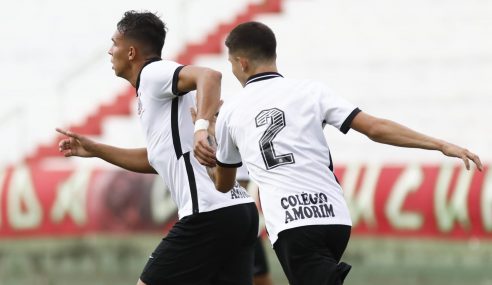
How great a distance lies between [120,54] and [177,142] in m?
0.60

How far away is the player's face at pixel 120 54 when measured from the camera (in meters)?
6.46

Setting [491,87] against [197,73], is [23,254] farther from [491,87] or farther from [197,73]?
[197,73]

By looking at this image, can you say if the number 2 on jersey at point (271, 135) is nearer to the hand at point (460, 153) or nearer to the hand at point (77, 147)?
the hand at point (460, 153)

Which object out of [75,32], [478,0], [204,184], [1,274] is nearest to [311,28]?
[478,0]

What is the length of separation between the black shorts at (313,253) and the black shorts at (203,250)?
0.76 metres

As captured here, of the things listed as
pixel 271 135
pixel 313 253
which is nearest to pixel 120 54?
pixel 271 135

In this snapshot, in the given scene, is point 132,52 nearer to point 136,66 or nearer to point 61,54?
point 136,66

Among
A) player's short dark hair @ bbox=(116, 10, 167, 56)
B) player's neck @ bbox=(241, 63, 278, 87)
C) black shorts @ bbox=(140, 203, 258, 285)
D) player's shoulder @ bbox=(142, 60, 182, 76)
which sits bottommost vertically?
black shorts @ bbox=(140, 203, 258, 285)

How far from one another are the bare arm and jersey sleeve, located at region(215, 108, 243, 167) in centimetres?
7

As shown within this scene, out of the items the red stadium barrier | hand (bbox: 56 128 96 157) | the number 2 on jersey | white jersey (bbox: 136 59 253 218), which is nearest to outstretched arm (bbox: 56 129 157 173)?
hand (bbox: 56 128 96 157)

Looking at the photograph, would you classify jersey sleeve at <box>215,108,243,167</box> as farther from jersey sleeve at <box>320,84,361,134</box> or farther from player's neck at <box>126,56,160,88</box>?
player's neck at <box>126,56,160,88</box>

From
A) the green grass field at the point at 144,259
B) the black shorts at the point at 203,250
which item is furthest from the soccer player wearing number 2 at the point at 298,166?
the green grass field at the point at 144,259

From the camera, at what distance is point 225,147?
572cm

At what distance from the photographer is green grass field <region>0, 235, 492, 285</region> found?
38.2 feet
